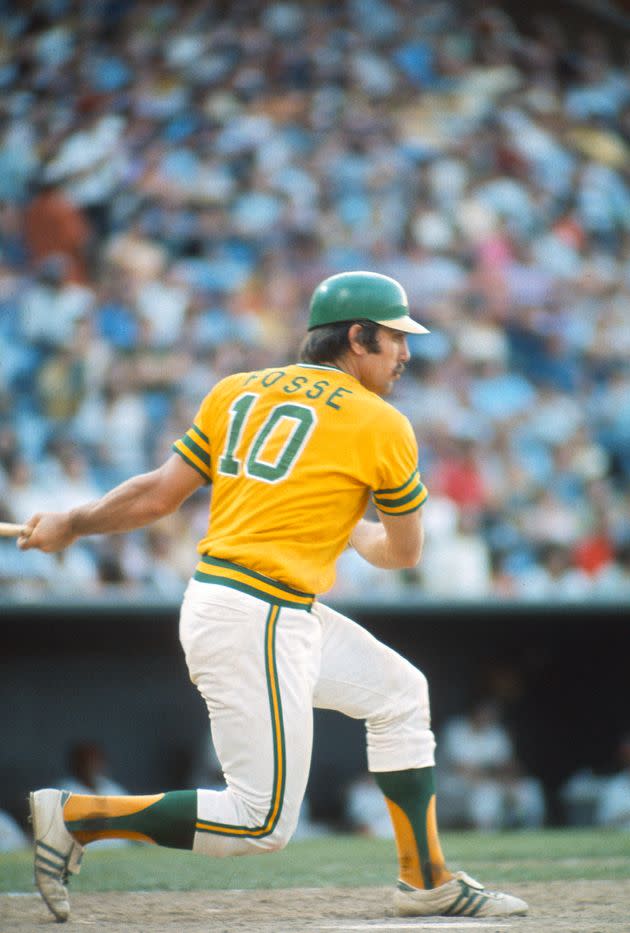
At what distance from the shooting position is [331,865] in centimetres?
513

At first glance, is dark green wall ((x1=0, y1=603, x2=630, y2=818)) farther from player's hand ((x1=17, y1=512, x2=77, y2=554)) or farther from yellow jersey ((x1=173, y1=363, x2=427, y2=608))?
yellow jersey ((x1=173, y1=363, x2=427, y2=608))

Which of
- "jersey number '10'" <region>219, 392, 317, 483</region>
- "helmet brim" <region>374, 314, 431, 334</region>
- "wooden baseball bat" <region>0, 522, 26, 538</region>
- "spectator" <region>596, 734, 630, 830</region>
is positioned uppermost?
"helmet brim" <region>374, 314, 431, 334</region>

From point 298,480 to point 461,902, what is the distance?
3.97ft

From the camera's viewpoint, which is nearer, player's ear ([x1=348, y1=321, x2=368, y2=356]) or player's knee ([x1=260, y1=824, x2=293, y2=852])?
player's knee ([x1=260, y1=824, x2=293, y2=852])

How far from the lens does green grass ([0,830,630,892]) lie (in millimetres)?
4504

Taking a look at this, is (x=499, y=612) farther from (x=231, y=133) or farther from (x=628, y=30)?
(x=628, y=30)

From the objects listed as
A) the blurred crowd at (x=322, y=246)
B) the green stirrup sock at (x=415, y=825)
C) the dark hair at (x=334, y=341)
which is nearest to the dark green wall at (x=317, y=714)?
the blurred crowd at (x=322, y=246)

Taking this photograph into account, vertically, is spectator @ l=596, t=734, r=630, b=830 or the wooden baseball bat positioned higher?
the wooden baseball bat

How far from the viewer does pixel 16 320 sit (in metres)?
8.96

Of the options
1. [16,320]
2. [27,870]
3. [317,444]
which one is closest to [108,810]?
[317,444]

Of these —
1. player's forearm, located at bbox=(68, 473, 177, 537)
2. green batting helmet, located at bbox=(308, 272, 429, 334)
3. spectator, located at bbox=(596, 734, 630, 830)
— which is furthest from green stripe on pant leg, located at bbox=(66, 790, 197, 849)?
spectator, located at bbox=(596, 734, 630, 830)

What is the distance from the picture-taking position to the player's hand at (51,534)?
344 centimetres

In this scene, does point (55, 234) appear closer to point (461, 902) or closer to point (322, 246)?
point (322, 246)

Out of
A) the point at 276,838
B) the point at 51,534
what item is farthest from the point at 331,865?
the point at 51,534
